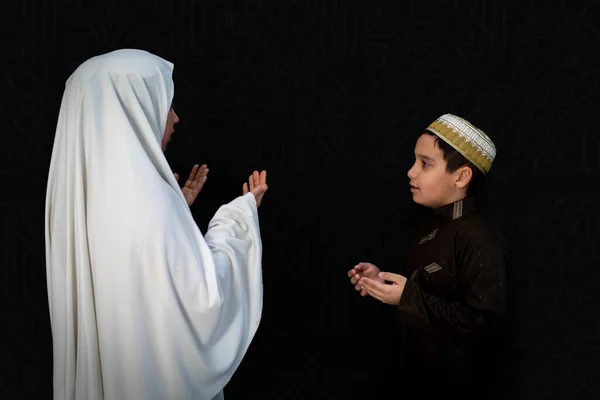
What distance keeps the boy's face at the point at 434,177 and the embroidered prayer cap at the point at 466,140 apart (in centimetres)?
3

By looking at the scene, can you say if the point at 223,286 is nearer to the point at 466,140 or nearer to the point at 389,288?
the point at 389,288

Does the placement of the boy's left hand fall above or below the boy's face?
below

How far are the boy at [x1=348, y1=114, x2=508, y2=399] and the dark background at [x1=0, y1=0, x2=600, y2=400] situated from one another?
448 mm

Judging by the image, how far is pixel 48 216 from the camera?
5.03ft

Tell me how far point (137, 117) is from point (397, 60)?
901 millimetres

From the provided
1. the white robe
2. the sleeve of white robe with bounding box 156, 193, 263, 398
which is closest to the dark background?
the sleeve of white robe with bounding box 156, 193, 263, 398

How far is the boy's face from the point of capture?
1586 mm

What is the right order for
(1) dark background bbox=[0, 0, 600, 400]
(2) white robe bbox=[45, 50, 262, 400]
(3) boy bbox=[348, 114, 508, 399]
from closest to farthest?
(2) white robe bbox=[45, 50, 262, 400] → (3) boy bbox=[348, 114, 508, 399] → (1) dark background bbox=[0, 0, 600, 400]

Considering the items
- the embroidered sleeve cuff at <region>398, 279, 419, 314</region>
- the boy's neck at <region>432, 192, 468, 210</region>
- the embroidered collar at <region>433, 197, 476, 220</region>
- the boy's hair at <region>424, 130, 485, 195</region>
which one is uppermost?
the boy's hair at <region>424, 130, 485, 195</region>

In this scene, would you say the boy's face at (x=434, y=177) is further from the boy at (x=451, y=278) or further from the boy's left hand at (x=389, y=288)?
the boy's left hand at (x=389, y=288)

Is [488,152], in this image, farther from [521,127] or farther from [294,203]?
[294,203]

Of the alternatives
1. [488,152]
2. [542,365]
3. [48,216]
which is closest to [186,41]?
[48,216]

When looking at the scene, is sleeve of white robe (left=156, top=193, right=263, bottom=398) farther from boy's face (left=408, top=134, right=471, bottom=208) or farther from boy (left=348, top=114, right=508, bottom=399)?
boy's face (left=408, top=134, right=471, bottom=208)

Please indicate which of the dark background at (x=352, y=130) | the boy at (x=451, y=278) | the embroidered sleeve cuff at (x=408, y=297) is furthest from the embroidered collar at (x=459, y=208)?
the dark background at (x=352, y=130)
